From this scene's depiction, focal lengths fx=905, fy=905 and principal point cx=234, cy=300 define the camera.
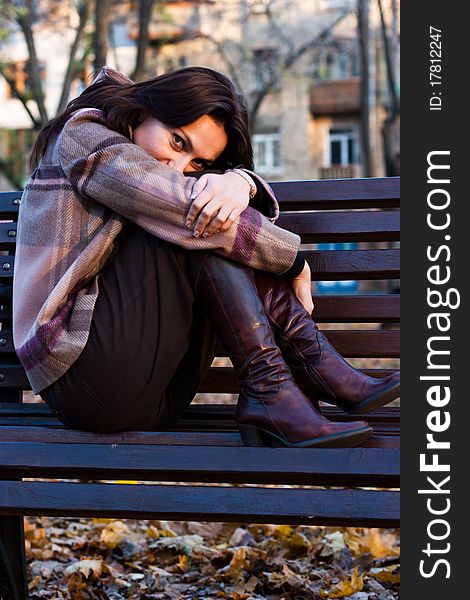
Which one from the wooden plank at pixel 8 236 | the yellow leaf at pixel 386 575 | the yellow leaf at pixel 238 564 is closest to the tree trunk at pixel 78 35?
the wooden plank at pixel 8 236

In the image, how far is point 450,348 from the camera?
2.16m

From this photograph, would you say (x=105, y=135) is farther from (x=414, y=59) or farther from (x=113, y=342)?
(x=414, y=59)

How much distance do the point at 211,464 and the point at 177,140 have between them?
0.87m

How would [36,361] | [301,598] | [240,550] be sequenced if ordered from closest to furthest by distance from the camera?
[36,361]
[301,598]
[240,550]

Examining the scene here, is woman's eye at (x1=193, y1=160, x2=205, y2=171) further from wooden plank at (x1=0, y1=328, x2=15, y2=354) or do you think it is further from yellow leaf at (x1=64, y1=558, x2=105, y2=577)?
yellow leaf at (x1=64, y1=558, x2=105, y2=577)

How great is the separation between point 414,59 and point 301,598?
1636mm

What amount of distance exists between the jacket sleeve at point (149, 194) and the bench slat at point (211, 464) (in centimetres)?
48

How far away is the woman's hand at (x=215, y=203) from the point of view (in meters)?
2.10

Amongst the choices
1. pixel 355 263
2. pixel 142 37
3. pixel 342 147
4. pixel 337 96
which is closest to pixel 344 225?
pixel 355 263

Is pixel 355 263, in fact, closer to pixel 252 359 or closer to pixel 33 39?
pixel 252 359

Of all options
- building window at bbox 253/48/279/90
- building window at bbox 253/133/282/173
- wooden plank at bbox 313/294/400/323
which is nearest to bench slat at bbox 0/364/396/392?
wooden plank at bbox 313/294/400/323

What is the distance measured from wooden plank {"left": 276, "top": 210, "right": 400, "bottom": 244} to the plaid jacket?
53cm

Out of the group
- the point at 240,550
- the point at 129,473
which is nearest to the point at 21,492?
the point at 129,473

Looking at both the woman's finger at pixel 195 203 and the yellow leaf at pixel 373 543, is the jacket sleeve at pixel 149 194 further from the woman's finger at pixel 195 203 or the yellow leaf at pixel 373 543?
the yellow leaf at pixel 373 543
